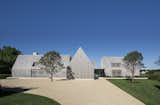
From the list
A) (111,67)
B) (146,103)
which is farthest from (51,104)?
(111,67)

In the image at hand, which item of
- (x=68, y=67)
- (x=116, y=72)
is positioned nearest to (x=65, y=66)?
(x=68, y=67)

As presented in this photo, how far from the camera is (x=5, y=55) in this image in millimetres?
73375

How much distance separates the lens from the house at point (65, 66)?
4872 centimetres

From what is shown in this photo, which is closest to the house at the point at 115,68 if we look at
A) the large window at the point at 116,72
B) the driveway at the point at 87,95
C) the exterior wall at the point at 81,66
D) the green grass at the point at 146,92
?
the large window at the point at 116,72

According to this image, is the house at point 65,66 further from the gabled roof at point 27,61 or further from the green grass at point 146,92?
the green grass at point 146,92

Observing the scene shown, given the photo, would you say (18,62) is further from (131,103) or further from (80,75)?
(131,103)

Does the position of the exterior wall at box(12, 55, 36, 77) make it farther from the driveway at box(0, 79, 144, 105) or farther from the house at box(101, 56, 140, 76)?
the driveway at box(0, 79, 144, 105)

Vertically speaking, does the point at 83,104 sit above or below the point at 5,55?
below

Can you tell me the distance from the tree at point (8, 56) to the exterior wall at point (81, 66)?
23.0 meters

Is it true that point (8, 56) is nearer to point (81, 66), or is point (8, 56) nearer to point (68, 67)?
point (68, 67)

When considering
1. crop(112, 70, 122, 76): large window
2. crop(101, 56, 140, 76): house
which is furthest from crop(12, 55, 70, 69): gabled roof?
crop(112, 70, 122, 76): large window

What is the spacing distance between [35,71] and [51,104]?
4156 centimetres

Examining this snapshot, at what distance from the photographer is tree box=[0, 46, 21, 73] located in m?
66.5

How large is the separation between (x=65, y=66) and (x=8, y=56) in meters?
30.0
